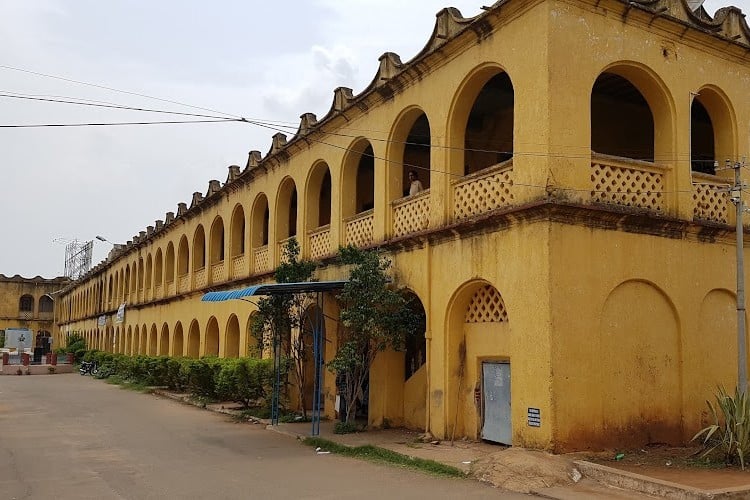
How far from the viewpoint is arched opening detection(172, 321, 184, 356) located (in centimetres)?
2948

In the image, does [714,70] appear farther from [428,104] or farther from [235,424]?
[235,424]

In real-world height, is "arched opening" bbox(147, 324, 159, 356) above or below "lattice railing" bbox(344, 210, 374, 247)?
below

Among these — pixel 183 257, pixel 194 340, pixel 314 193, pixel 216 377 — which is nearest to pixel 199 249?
pixel 183 257

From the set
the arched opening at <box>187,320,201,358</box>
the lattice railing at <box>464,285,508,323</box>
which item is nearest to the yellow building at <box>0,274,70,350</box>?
the arched opening at <box>187,320,201,358</box>

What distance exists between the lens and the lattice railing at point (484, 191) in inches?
445

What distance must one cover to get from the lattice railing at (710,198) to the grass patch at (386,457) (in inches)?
227

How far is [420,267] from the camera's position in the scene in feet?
43.0

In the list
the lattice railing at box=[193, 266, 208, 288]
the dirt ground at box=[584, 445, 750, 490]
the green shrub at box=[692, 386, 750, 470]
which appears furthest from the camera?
the lattice railing at box=[193, 266, 208, 288]

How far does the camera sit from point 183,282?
29062 millimetres

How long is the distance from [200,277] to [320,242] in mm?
10639

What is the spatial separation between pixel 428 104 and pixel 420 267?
292cm

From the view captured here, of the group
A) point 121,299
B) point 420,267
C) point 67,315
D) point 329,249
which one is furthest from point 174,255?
point 67,315

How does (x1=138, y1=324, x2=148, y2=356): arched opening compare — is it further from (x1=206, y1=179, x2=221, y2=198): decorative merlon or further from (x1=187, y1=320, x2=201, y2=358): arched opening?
(x1=206, y1=179, x2=221, y2=198): decorative merlon

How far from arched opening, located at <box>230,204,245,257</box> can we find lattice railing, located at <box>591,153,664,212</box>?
14.3m
